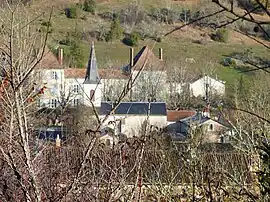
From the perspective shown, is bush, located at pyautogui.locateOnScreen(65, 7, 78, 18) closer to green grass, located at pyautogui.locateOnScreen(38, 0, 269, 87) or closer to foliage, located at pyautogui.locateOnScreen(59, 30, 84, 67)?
green grass, located at pyautogui.locateOnScreen(38, 0, 269, 87)

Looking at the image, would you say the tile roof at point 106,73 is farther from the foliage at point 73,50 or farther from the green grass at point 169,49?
the green grass at point 169,49

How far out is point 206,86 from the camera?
4078cm

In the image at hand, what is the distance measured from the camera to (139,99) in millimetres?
34750

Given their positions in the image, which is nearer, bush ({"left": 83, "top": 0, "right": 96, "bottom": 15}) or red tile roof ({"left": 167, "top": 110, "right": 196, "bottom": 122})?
red tile roof ({"left": 167, "top": 110, "right": 196, "bottom": 122})

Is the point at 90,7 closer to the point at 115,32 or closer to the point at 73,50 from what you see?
the point at 115,32

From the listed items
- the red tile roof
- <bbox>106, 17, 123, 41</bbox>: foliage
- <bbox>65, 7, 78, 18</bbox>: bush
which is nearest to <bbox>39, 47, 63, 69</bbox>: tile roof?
the red tile roof

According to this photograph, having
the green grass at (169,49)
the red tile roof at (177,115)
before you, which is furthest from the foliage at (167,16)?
the green grass at (169,49)

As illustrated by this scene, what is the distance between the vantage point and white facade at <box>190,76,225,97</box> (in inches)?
1581

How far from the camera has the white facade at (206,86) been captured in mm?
40156

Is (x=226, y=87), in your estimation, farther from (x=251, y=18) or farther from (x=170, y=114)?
(x=251, y=18)

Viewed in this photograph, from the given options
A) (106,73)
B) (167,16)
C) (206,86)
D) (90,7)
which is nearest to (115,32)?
(90,7)

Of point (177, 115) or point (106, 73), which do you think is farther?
point (177, 115)

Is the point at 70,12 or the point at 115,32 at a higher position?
the point at 70,12

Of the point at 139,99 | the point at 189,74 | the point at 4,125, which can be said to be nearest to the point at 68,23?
the point at 189,74
